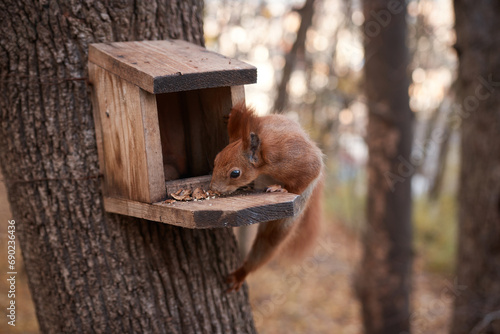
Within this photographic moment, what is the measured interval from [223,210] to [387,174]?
13.1 feet

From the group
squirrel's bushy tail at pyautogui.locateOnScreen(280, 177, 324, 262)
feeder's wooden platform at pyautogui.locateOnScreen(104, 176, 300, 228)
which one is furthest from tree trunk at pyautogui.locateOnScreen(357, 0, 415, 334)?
feeder's wooden platform at pyautogui.locateOnScreen(104, 176, 300, 228)

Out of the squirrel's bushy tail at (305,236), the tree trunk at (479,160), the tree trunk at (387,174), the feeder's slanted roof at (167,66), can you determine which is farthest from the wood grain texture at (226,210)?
the tree trunk at (387,174)

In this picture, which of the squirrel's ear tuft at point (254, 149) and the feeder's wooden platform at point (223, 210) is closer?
the feeder's wooden platform at point (223, 210)

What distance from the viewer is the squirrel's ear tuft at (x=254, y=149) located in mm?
2072

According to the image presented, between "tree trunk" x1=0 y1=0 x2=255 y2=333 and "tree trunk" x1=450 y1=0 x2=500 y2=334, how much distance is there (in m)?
2.94

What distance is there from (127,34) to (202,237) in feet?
3.57

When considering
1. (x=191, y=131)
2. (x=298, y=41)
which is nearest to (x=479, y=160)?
(x=298, y=41)

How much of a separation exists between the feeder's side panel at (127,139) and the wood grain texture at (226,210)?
0.43 feet

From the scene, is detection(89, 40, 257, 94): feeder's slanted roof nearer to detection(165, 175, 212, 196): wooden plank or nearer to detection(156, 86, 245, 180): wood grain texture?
detection(156, 86, 245, 180): wood grain texture

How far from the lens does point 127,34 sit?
90.3 inches

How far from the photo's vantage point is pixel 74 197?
222 centimetres

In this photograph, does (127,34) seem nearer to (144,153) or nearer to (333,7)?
(144,153)

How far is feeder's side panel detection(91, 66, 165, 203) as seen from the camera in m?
2.00

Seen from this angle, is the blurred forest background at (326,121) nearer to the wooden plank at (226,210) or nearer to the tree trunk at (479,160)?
the tree trunk at (479,160)
